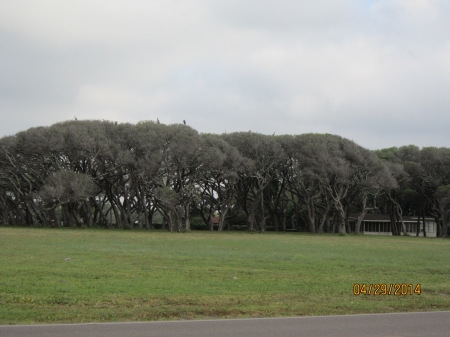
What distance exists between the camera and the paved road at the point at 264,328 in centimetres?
1065

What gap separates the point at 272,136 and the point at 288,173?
19.8ft

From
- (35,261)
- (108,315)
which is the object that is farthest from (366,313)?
(35,261)

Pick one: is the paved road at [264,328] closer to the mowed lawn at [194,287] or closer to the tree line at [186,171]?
the mowed lawn at [194,287]

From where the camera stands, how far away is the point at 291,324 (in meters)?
11.8

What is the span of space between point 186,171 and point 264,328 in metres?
59.8

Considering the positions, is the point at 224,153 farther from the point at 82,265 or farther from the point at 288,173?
the point at 82,265
